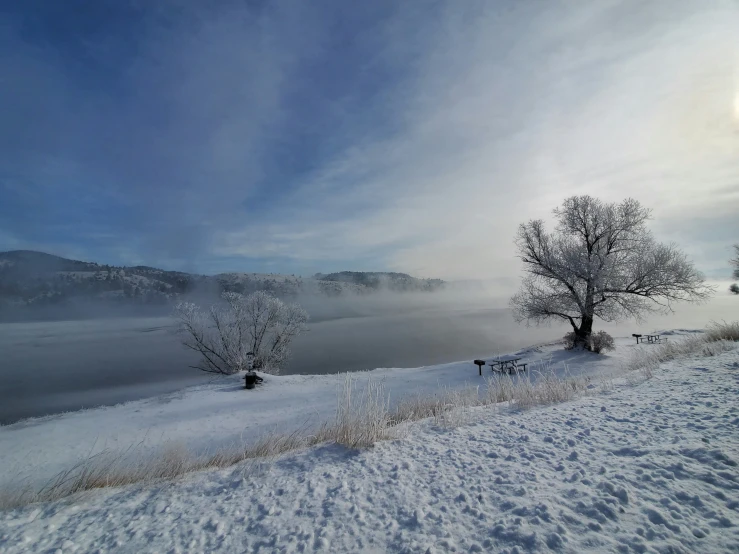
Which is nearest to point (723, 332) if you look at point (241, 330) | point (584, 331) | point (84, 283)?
point (584, 331)

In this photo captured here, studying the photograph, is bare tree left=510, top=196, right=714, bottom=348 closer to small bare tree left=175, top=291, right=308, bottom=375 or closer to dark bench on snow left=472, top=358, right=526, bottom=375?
dark bench on snow left=472, top=358, right=526, bottom=375

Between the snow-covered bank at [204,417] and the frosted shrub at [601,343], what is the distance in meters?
0.62

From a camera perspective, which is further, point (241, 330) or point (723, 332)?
point (241, 330)

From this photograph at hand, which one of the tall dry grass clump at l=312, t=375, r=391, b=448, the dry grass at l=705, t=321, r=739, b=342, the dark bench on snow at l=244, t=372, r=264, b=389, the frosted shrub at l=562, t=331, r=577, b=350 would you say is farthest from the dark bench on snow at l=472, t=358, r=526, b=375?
the tall dry grass clump at l=312, t=375, r=391, b=448

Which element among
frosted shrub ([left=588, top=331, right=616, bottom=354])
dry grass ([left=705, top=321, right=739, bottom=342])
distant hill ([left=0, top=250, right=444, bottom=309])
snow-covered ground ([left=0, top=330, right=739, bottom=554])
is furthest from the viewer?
distant hill ([left=0, top=250, right=444, bottom=309])

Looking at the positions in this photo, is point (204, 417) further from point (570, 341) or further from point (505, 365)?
point (570, 341)

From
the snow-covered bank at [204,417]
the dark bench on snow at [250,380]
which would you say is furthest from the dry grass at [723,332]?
the dark bench on snow at [250,380]

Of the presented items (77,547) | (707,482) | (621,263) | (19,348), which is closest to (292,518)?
(77,547)

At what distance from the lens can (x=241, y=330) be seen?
84.8 feet

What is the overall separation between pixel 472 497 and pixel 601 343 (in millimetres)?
21048

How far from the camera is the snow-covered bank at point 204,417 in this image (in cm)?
1002

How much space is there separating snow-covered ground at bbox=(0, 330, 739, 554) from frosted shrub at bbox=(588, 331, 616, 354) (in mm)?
16786

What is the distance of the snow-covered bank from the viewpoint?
1002 cm

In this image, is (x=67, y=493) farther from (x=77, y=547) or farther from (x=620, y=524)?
(x=620, y=524)
